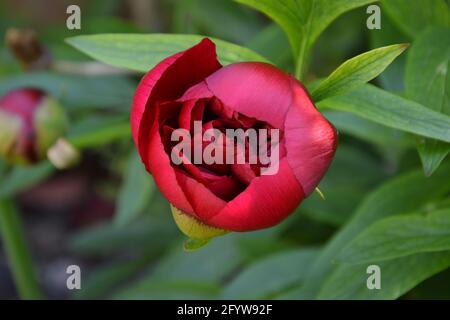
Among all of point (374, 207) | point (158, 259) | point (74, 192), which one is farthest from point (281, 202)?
point (74, 192)

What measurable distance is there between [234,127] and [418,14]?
1.17 ft

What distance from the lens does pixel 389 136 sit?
1.08m

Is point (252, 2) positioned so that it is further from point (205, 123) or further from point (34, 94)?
point (34, 94)

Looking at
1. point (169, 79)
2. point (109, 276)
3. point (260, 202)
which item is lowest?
point (260, 202)

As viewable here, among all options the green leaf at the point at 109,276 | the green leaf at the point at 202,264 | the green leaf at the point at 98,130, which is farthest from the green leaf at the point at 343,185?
the green leaf at the point at 109,276

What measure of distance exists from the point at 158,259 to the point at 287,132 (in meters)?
0.98

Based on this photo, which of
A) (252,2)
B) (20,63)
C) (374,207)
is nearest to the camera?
(252,2)

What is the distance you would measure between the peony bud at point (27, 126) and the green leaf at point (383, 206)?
1.13 feet

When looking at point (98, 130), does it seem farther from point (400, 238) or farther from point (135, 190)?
point (400, 238)

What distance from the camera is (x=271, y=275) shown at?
1127mm

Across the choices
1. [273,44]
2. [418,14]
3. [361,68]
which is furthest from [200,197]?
[273,44]

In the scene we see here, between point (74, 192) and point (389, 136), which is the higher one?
point (74, 192)
